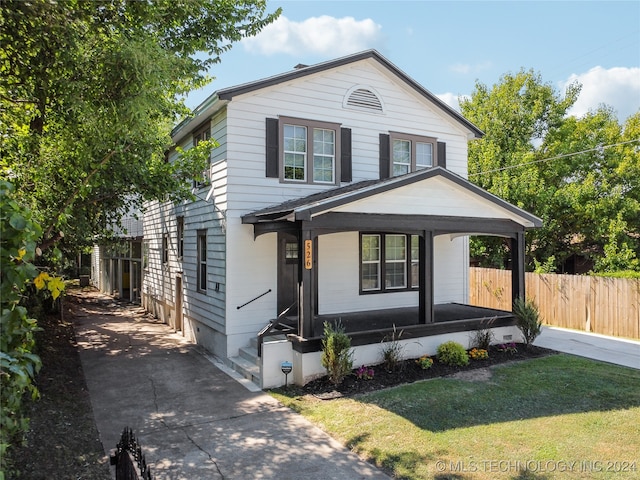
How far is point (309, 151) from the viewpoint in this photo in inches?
432

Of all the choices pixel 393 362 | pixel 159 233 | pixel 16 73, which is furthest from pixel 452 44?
pixel 159 233

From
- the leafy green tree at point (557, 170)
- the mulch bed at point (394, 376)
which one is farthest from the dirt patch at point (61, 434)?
the leafy green tree at point (557, 170)

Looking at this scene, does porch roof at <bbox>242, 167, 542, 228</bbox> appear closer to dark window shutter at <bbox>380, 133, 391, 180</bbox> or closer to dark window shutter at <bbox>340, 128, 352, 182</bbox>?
dark window shutter at <bbox>340, 128, 352, 182</bbox>

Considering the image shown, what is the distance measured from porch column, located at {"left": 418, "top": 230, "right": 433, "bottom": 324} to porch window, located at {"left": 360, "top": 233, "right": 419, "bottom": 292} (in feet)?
7.35

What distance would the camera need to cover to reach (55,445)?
18.5 feet

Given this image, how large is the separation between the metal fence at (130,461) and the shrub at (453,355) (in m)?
6.98

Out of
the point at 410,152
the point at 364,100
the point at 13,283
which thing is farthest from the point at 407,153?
the point at 13,283

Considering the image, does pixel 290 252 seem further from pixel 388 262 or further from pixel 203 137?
pixel 203 137

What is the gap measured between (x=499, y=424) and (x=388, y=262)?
6.35 meters

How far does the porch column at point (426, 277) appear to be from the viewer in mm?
9758

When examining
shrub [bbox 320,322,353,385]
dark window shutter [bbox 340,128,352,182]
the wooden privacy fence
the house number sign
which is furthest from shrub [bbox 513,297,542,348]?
the house number sign

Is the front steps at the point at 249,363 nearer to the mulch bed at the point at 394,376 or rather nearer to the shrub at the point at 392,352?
the mulch bed at the point at 394,376

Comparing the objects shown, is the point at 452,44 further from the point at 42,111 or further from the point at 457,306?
the point at 42,111

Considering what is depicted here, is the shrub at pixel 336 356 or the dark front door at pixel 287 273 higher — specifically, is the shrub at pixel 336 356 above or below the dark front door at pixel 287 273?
below
